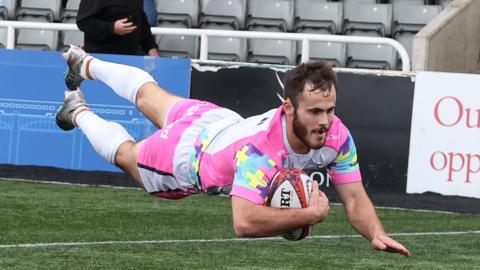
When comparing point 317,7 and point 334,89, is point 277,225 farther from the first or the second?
point 317,7

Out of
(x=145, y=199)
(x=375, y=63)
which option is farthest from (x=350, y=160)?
(x=375, y=63)

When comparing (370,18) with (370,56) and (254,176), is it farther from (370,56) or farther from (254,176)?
(254,176)

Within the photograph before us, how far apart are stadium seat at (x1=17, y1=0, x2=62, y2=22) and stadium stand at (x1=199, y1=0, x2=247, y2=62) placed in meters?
1.98

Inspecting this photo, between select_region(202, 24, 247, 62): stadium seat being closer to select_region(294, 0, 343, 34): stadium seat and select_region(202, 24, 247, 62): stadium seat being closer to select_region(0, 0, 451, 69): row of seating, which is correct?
select_region(0, 0, 451, 69): row of seating

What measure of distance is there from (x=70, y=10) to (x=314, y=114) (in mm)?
11368

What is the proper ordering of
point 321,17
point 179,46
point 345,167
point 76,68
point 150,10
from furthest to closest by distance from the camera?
point 321,17, point 179,46, point 150,10, point 76,68, point 345,167

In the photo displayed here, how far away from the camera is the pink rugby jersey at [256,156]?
8852 millimetres

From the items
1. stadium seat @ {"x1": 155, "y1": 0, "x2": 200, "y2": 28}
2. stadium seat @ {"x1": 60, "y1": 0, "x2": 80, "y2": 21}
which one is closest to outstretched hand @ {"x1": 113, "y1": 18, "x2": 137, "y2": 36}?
stadium seat @ {"x1": 155, "y1": 0, "x2": 200, "y2": 28}

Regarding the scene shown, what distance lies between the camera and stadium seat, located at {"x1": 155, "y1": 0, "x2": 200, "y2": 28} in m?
19.3

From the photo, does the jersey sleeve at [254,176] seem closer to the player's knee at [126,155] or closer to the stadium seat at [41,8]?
the player's knee at [126,155]

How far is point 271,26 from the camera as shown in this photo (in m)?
19.3

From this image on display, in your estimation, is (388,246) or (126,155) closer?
(388,246)

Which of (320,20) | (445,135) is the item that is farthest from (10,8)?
(445,135)

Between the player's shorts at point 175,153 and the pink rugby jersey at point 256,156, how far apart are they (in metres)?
0.12
